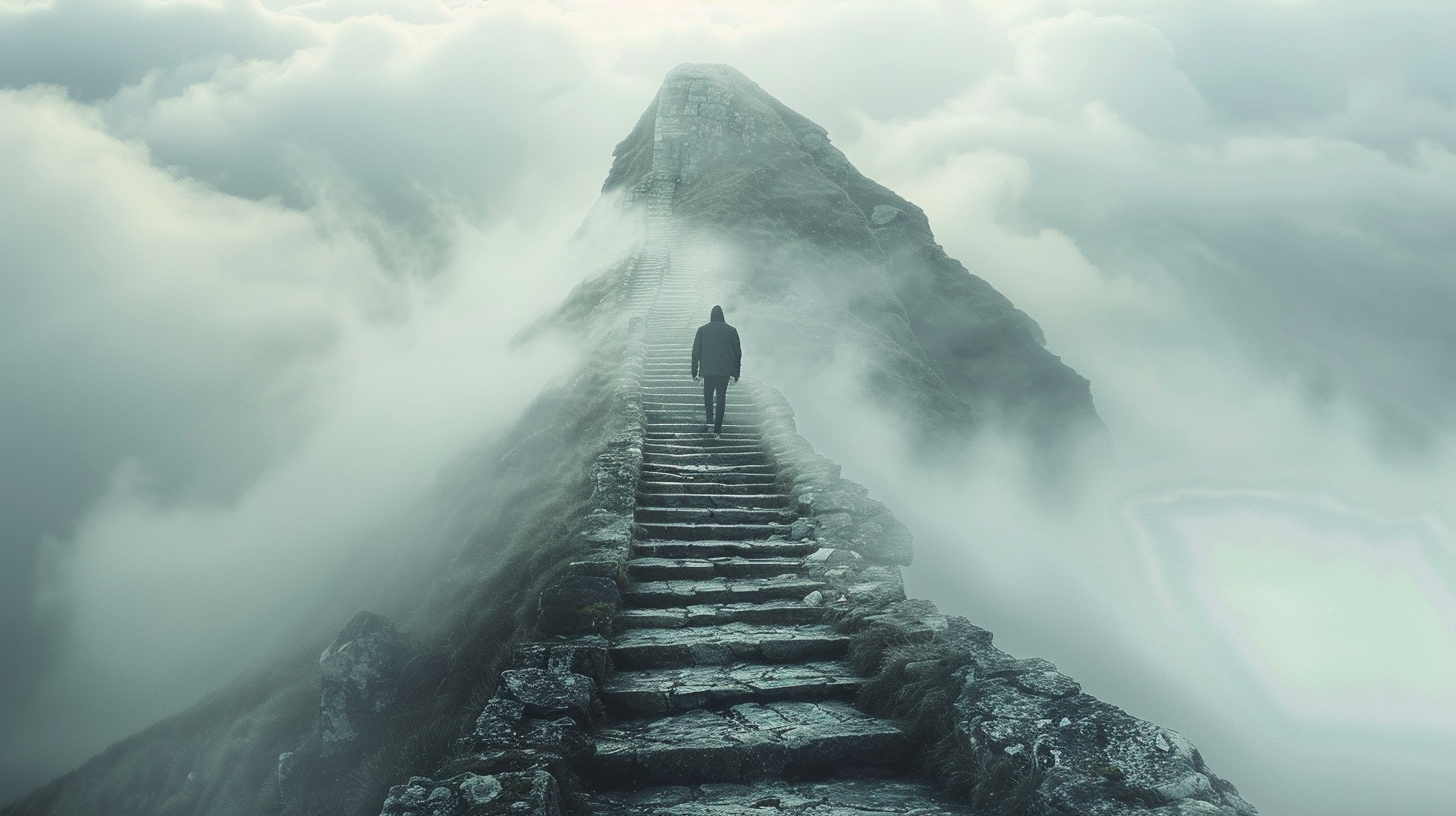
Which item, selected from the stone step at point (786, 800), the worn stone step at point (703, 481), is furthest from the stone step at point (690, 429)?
the stone step at point (786, 800)

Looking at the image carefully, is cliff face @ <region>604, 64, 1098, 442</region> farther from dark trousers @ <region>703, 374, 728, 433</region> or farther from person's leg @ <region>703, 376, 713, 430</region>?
dark trousers @ <region>703, 374, 728, 433</region>

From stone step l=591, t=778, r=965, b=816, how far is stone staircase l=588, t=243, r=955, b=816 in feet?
0.04

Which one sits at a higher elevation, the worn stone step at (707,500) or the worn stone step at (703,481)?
the worn stone step at (703,481)

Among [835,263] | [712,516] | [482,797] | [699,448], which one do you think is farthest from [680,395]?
[835,263]

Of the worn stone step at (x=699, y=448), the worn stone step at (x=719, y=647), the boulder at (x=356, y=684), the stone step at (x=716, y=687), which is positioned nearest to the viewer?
the stone step at (x=716, y=687)

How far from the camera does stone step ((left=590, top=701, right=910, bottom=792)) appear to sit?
504 centimetres

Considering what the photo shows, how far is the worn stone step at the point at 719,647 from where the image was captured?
660 centimetres

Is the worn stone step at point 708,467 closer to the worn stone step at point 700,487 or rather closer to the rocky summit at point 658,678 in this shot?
the rocky summit at point 658,678

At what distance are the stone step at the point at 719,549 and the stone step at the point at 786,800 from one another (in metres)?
4.06

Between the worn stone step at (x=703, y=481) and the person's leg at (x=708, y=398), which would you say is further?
the person's leg at (x=708, y=398)

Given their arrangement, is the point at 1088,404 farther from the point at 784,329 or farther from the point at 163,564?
the point at 163,564

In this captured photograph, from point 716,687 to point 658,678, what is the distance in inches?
21.0

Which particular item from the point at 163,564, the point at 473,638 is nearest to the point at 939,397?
the point at 473,638

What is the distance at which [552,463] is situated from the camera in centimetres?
1644
